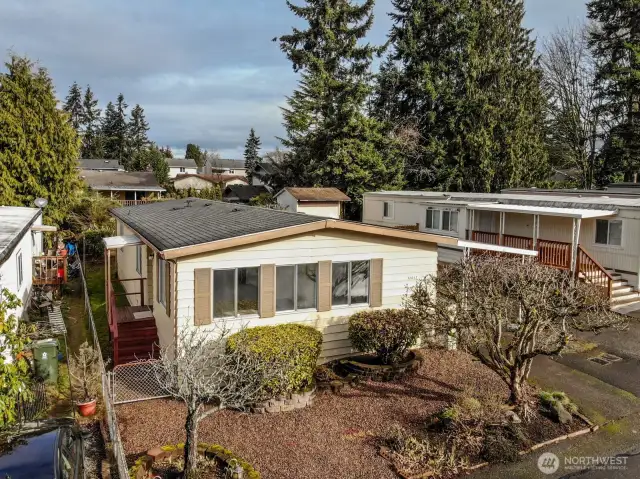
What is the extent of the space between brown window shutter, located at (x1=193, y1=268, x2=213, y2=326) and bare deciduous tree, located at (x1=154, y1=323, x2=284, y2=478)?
254mm

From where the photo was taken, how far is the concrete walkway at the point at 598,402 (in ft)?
25.1

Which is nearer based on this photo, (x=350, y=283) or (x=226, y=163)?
(x=350, y=283)

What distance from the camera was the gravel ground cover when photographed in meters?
7.69

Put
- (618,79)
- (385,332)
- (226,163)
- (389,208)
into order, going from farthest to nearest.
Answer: (226,163) → (618,79) → (389,208) → (385,332)

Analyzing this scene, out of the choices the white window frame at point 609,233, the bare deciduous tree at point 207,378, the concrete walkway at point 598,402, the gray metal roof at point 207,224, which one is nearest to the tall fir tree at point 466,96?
the white window frame at point 609,233

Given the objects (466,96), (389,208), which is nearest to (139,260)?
(389,208)

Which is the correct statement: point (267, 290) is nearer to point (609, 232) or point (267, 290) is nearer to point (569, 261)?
point (569, 261)

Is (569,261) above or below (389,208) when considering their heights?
below

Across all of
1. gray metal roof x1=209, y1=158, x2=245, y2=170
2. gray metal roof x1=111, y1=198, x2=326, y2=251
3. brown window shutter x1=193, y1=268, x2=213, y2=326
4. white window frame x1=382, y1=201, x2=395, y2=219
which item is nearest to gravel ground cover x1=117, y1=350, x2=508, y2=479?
brown window shutter x1=193, y1=268, x2=213, y2=326

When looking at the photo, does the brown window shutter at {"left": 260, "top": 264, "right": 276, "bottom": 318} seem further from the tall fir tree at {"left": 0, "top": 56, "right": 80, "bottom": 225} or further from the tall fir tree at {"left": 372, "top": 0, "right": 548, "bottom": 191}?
the tall fir tree at {"left": 372, "top": 0, "right": 548, "bottom": 191}

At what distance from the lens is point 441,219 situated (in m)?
25.6

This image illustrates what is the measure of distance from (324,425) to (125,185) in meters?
41.9
